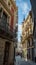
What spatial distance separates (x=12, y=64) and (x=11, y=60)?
1.43 ft

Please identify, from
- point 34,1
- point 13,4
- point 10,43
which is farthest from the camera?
point 13,4

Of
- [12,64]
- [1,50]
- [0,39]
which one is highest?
[0,39]

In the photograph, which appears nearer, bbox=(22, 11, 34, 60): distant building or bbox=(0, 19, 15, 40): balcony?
bbox=(0, 19, 15, 40): balcony

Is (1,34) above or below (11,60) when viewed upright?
above

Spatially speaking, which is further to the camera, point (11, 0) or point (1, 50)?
point (11, 0)

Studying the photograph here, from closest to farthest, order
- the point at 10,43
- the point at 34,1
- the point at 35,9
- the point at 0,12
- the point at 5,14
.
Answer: the point at 34,1, the point at 35,9, the point at 0,12, the point at 5,14, the point at 10,43

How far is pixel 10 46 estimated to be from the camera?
509 inches

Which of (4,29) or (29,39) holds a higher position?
(4,29)

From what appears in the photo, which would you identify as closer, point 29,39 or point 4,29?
point 4,29

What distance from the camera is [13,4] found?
14641mm

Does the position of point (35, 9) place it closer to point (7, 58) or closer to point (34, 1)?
point (34, 1)

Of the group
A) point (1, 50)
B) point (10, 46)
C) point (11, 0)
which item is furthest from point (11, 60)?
point (11, 0)

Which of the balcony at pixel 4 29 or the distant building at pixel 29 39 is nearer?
the balcony at pixel 4 29

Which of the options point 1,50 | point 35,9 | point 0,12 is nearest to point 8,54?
point 1,50
